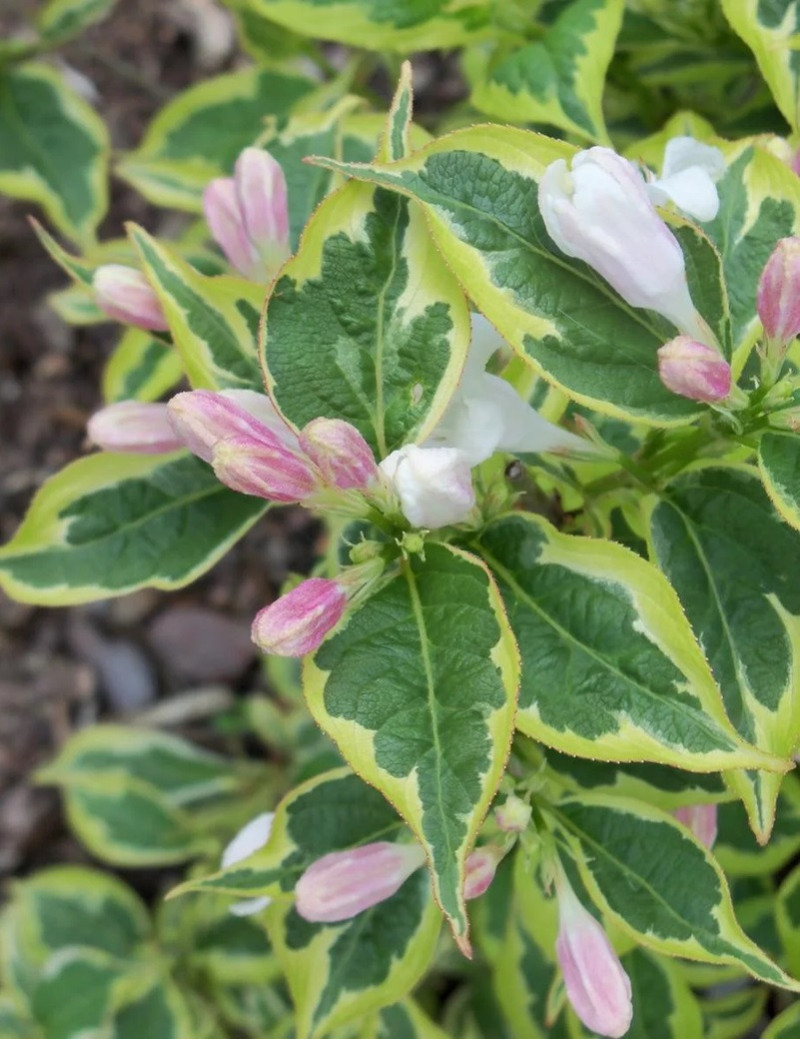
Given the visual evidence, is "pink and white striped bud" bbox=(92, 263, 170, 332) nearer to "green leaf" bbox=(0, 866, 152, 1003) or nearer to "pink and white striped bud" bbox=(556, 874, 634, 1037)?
"pink and white striped bud" bbox=(556, 874, 634, 1037)

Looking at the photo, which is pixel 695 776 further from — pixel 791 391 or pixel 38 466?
pixel 38 466

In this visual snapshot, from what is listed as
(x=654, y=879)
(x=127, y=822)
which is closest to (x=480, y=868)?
(x=654, y=879)

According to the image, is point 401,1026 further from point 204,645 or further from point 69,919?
point 204,645

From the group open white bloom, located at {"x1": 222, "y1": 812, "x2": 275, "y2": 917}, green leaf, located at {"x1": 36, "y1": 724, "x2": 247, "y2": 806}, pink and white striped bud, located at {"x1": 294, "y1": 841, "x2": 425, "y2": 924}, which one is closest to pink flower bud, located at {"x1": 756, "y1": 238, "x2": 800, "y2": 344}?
pink and white striped bud, located at {"x1": 294, "y1": 841, "x2": 425, "y2": 924}

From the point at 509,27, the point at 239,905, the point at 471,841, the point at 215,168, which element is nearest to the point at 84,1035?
the point at 239,905

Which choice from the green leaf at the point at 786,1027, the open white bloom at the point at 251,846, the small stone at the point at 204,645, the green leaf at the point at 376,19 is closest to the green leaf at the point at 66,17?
the green leaf at the point at 376,19

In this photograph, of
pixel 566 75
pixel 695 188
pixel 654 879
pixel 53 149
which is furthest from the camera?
pixel 53 149

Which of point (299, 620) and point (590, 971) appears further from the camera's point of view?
point (590, 971)
